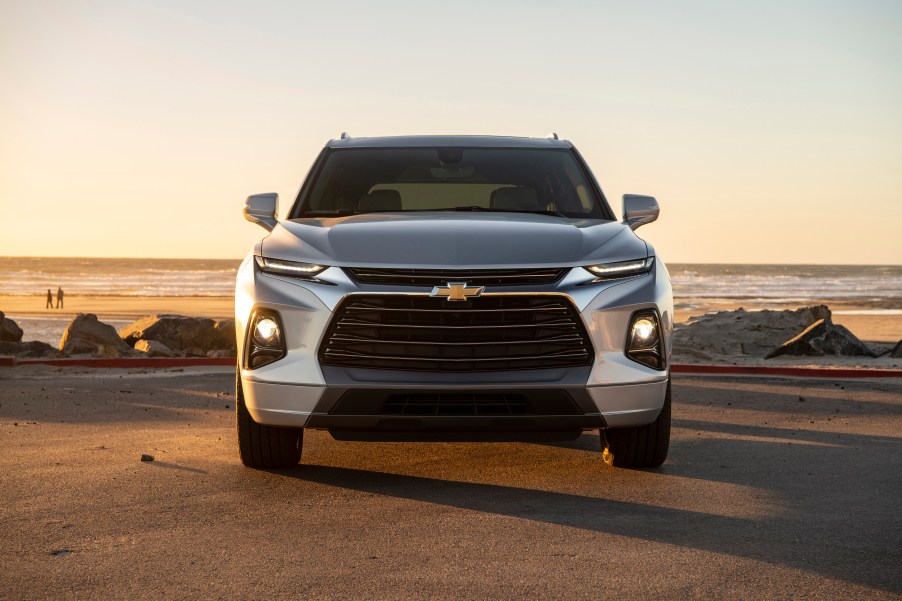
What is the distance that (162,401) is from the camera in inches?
385

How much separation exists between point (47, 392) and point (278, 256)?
229 inches

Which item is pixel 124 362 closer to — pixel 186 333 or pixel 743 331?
pixel 186 333

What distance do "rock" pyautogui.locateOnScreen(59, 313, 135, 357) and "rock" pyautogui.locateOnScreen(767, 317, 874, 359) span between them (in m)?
10.3

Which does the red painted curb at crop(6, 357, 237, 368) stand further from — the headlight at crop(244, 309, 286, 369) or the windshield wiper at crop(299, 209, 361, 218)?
the headlight at crop(244, 309, 286, 369)

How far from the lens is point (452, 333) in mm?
5301

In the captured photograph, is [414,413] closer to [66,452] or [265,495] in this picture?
[265,495]

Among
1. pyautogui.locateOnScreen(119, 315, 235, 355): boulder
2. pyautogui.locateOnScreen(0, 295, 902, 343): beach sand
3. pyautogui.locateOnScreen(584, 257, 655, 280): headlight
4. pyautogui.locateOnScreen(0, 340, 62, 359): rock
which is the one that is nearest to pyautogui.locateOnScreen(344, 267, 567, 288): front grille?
pyautogui.locateOnScreen(584, 257, 655, 280): headlight

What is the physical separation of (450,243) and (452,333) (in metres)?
0.50

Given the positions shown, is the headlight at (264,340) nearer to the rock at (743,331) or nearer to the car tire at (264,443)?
the car tire at (264,443)

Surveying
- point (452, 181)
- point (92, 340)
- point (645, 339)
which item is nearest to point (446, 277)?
point (645, 339)

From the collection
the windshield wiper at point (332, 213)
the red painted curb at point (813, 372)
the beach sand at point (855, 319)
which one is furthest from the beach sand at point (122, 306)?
the windshield wiper at point (332, 213)

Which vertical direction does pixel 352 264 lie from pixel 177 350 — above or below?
above

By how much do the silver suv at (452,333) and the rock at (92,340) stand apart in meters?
11.9

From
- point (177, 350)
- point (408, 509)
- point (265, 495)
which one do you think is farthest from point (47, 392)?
point (177, 350)
